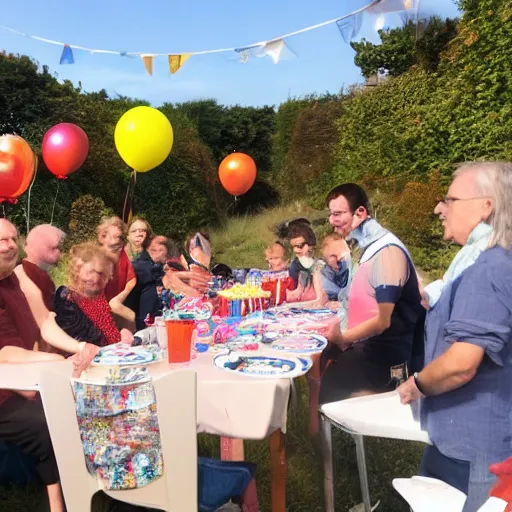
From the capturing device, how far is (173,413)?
1582 millimetres

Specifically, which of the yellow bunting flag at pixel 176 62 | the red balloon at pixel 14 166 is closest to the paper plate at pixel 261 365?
the red balloon at pixel 14 166

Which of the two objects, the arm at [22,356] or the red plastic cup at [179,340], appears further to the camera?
the arm at [22,356]

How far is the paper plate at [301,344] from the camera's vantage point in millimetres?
2288

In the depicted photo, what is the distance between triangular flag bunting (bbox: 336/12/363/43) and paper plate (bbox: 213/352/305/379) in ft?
12.9

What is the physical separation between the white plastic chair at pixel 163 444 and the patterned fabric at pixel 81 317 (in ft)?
2.93

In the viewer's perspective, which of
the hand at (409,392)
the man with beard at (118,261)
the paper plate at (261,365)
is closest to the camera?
the hand at (409,392)

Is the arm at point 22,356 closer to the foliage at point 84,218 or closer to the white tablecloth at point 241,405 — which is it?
the white tablecloth at point 241,405

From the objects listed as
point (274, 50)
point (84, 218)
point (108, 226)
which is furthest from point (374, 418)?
point (84, 218)

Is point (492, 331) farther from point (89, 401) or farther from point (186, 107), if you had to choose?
point (186, 107)

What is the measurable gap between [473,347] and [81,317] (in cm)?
173

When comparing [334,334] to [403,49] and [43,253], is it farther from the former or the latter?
[403,49]

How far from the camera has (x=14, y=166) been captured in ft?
18.0

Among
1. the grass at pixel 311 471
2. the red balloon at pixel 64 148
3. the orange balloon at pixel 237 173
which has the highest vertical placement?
the red balloon at pixel 64 148

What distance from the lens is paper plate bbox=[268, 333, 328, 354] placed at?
229 cm
